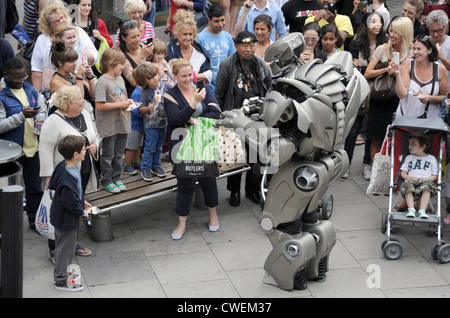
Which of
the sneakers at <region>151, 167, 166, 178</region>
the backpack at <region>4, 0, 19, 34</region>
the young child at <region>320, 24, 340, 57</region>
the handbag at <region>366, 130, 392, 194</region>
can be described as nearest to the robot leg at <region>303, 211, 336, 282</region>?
the handbag at <region>366, 130, 392, 194</region>

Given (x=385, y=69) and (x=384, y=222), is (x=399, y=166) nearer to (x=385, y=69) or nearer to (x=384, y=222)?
(x=384, y=222)

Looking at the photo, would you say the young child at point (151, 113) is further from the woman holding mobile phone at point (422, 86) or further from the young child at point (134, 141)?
the woman holding mobile phone at point (422, 86)

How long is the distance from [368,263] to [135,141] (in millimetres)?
2911

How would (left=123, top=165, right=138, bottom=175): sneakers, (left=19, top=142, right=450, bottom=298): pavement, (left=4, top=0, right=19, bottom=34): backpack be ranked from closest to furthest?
(left=19, top=142, right=450, bottom=298): pavement < (left=123, top=165, right=138, bottom=175): sneakers < (left=4, top=0, right=19, bottom=34): backpack

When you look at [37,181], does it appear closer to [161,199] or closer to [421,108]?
[161,199]

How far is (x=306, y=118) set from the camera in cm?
697

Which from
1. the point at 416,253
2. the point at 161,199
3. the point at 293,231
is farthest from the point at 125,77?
the point at 416,253

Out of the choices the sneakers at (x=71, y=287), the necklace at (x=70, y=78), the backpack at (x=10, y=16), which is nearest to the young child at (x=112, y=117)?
the necklace at (x=70, y=78)

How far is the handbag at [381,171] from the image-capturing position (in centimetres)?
898

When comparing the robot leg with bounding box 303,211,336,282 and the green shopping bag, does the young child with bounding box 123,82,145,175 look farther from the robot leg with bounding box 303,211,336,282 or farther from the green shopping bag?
the robot leg with bounding box 303,211,336,282

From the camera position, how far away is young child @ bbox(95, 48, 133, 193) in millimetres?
8398

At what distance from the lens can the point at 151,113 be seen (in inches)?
347

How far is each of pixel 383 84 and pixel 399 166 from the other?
1.25 meters

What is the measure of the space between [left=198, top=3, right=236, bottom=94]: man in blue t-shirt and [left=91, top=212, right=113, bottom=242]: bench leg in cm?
239
